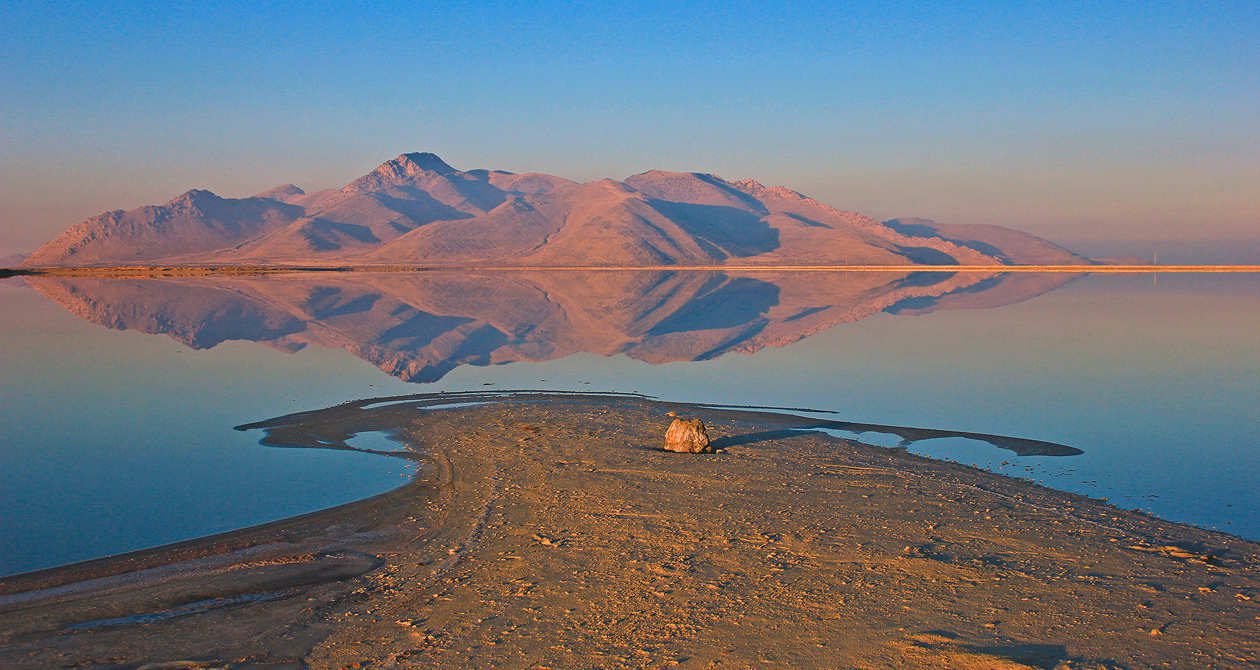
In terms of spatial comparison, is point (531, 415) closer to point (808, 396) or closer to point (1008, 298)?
point (808, 396)

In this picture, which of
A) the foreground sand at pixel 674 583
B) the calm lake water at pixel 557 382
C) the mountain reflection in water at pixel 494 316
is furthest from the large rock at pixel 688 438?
the mountain reflection in water at pixel 494 316

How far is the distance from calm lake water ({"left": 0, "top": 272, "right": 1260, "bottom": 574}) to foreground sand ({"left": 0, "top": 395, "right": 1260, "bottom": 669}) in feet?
4.85

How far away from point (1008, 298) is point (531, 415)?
5230 cm

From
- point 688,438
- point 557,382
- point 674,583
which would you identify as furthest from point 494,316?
point 674,583

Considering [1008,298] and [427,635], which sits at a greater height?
[1008,298]

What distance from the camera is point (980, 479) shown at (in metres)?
12.7

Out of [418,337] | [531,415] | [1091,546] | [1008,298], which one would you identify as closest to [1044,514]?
[1091,546]

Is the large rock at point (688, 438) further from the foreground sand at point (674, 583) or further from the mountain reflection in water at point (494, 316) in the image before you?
the mountain reflection in water at point (494, 316)

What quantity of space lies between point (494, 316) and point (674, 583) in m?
37.9

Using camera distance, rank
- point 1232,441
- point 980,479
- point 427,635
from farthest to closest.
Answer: point 1232,441, point 980,479, point 427,635

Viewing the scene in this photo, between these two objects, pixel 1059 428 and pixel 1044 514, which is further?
pixel 1059 428

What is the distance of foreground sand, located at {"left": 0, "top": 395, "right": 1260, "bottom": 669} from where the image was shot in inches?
269

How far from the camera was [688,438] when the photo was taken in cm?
1415

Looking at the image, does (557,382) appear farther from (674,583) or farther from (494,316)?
(494,316)
